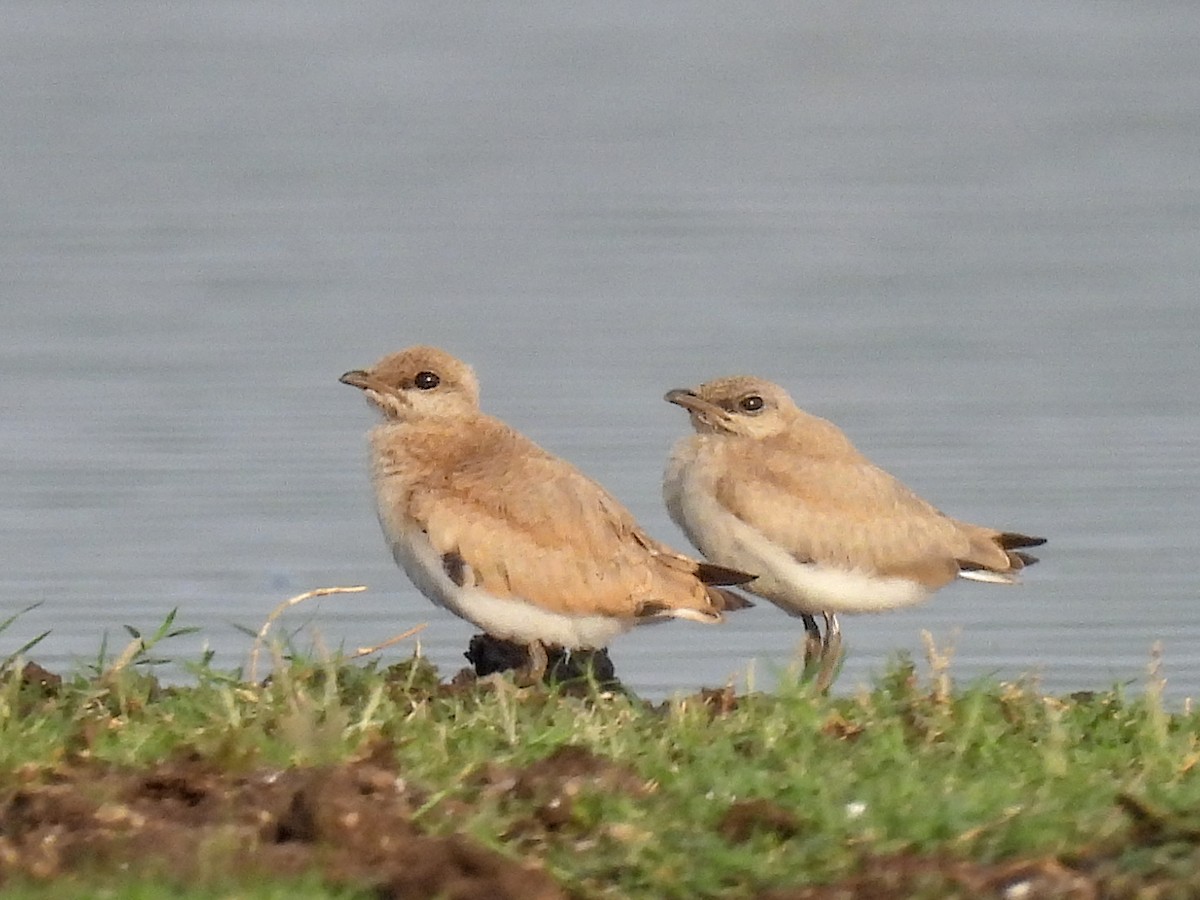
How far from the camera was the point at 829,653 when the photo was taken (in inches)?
425

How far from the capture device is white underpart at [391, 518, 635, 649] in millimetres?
10094

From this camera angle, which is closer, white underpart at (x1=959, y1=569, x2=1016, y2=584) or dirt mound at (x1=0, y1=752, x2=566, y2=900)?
dirt mound at (x1=0, y1=752, x2=566, y2=900)

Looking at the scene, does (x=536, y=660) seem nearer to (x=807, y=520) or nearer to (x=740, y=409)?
(x=807, y=520)

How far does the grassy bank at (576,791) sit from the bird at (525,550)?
70cm

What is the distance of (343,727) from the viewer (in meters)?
8.36

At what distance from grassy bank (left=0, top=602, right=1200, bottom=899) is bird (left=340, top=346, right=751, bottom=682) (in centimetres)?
70

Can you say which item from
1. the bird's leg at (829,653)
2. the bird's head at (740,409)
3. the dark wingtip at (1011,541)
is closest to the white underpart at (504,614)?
the bird's leg at (829,653)

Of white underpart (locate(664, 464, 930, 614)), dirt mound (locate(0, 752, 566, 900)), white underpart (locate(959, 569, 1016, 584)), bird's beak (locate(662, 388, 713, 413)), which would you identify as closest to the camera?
dirt mound (locate(0, 752, 566, 900))

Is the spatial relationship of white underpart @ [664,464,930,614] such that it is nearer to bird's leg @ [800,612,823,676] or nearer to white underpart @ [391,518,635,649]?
bird's leg @ [800,612,823,676]

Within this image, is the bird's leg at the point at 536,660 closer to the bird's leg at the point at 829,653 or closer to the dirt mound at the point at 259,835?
the bird's leg at the point at 829,653

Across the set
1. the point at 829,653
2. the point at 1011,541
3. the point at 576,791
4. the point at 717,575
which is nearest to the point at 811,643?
the point at 829,653

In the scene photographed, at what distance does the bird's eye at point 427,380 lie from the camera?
1081 cm

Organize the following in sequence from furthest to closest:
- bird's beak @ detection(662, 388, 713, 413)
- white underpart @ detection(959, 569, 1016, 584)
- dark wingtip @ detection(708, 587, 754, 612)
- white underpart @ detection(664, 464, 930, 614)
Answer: bird's beak @ detection(662, 388, 713, 413), white underpart @ detection(959, 569, 1016, 584), white underpart @ detection(664, 464, 930, 614), dark wingtip @ detection(708, 587, 754, 612)

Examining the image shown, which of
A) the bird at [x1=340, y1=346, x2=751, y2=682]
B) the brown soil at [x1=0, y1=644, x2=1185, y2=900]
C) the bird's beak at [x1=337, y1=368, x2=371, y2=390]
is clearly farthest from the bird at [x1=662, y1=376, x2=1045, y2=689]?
the brown soil at [x1=0, y1=644, x2=1185, y2=900]
